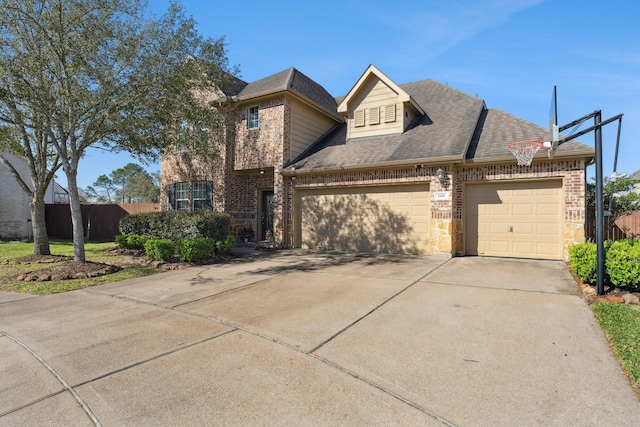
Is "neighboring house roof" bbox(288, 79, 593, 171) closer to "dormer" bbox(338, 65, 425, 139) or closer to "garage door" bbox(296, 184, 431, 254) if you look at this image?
"dormer" bbox(338, 65, 425, 139)

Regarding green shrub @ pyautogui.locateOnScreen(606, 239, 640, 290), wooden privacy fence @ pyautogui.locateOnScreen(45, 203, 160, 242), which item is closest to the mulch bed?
wooden privacy fence @ pyautogui.locateOnScreen(45, 203, 160, 242)

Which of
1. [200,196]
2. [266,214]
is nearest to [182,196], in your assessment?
[200,196]

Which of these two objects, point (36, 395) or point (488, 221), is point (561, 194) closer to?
point (488, 221)

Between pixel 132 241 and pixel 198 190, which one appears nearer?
pixel 132 241

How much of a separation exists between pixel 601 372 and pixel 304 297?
13.5 ft

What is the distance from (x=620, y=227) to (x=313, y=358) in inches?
488

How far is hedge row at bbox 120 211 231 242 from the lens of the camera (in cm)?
1052

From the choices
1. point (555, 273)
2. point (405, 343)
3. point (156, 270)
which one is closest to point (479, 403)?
point (405, 343)

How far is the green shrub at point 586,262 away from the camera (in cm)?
607

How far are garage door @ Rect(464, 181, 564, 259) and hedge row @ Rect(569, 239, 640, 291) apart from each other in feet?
9.06

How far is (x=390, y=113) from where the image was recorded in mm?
12539

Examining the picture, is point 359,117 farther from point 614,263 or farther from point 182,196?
point 614,263

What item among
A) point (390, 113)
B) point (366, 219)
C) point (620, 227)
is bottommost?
point (620, 227)

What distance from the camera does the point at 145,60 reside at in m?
8.57
